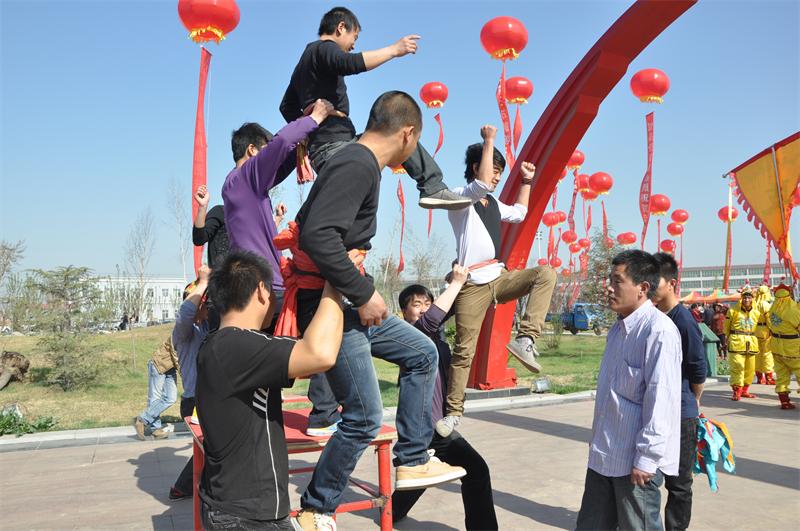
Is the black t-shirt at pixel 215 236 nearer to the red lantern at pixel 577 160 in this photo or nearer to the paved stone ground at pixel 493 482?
the paved stone ground at pixel 493 482

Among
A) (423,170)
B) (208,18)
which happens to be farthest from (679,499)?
(208,18)

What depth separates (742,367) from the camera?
1045cm

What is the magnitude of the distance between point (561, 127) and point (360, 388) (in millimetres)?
7236

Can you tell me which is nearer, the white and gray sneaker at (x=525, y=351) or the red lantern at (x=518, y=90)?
the white and gray sneaker at (x=525, y=351)

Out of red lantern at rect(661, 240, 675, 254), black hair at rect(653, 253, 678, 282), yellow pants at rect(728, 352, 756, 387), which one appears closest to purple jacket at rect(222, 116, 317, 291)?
black hair at rect(653, 253, 678, 282)

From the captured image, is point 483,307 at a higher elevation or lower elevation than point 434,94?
lower

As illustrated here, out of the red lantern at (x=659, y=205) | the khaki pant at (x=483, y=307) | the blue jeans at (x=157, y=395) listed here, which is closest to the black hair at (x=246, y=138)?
the khaki pant at (x=483, y=307)

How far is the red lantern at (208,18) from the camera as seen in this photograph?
27.4 feet

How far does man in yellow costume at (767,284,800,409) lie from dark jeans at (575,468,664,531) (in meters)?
8.12

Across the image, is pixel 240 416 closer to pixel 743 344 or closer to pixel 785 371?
pixel 785 371

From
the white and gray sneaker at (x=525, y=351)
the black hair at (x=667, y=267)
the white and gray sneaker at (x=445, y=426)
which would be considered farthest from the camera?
the white and gray sneaker at (x=525, y=351)

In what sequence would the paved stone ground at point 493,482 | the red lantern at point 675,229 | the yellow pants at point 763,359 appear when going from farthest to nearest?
the red lantern at point 675,229 → the yellow pants at point 763,359 → the paved stone ground at point 493,482

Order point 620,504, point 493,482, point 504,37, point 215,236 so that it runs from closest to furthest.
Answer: point 620,504 < point 215,236 < point 493,482 < point 504,37

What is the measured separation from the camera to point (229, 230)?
361 cm
